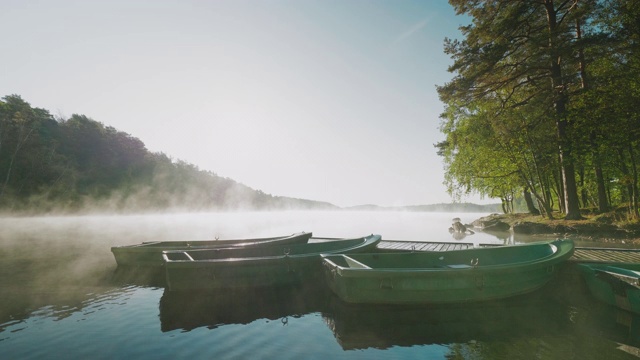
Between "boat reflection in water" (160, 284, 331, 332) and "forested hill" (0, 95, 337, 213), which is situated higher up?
"forested hill" (0, 95, 337, 213)

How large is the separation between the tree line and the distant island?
7533cm

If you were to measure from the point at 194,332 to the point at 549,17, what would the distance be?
29110 millimetres

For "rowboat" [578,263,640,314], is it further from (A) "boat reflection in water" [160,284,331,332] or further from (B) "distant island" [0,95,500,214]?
(B) "distant island" [0,95,500,214]

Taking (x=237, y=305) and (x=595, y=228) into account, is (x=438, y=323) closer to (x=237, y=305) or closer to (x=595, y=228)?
(x=237, y=305)

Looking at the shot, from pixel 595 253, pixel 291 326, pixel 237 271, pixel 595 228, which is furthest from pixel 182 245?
pixel 595 228

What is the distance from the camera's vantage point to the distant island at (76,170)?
57.2m

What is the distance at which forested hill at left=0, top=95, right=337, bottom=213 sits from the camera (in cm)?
5719

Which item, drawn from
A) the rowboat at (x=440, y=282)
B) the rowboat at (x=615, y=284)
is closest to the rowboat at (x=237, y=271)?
the rowboat at (x=440, y=282)

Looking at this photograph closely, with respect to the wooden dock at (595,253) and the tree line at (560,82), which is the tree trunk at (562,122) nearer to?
the tree line at (560,82)

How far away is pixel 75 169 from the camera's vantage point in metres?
69.9

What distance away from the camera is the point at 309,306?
9.33 m

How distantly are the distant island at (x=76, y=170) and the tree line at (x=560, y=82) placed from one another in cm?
7533

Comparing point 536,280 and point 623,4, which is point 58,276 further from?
point 623,4

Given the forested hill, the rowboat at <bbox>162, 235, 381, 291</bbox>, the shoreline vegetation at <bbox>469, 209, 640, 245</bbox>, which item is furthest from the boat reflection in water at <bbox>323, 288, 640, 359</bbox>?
the forested hill
